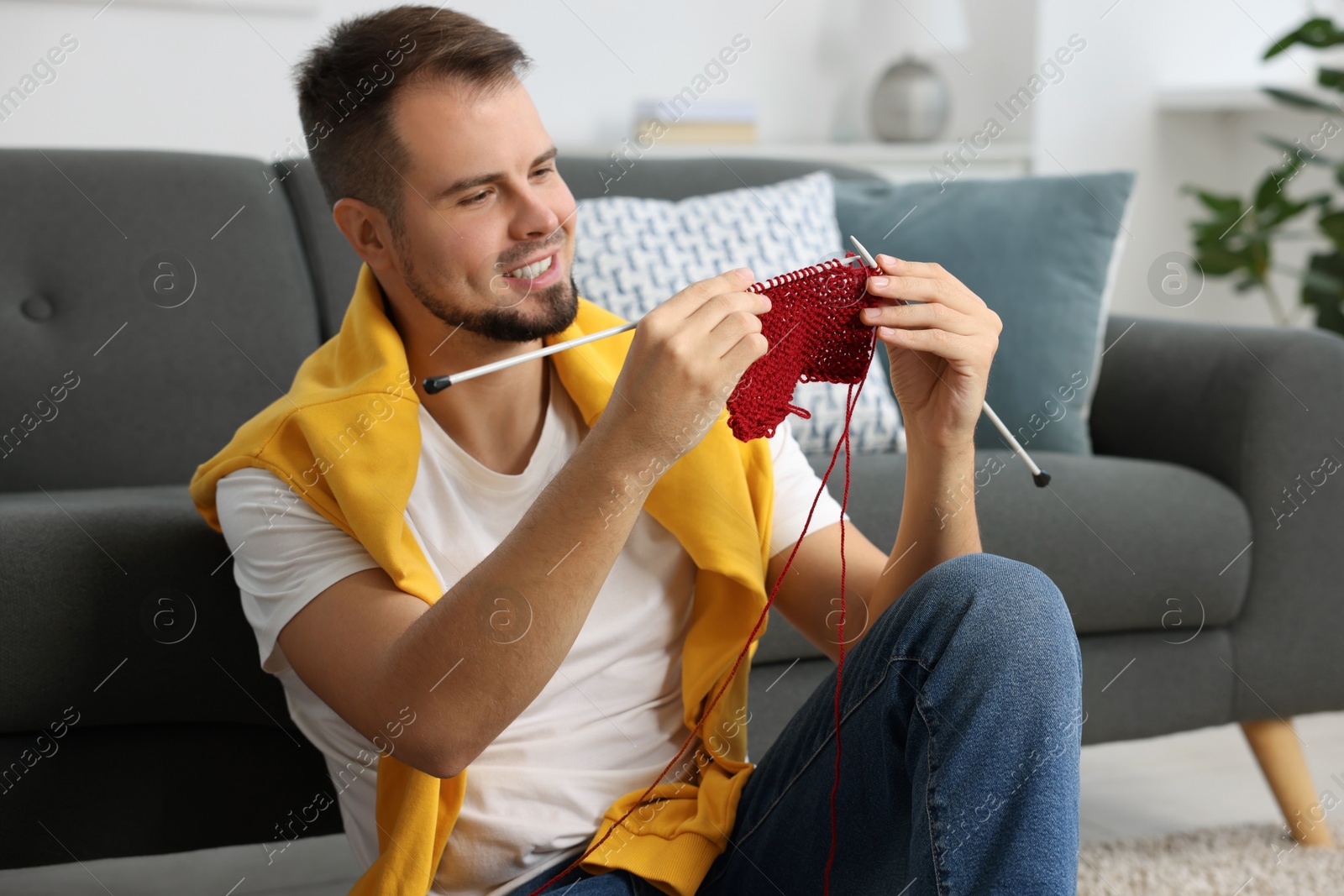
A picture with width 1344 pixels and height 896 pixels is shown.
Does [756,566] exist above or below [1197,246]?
above

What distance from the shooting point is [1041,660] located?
0.83m

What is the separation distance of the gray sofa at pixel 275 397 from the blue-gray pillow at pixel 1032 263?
0.11 metres

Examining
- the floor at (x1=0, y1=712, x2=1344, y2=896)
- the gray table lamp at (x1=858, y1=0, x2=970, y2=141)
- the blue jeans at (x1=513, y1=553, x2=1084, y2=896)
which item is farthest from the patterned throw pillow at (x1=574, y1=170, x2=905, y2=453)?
the gray table lamp at (x1=858, y1=0, x2=970, y2=141)

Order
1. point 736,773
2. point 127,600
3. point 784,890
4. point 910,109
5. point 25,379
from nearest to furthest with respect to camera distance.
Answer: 1. point 784,890
2. point 736,773
3. point 127,600
4. point 25,379
5. point 910,109

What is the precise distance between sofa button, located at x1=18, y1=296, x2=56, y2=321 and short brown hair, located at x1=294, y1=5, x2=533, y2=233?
0.74 meters

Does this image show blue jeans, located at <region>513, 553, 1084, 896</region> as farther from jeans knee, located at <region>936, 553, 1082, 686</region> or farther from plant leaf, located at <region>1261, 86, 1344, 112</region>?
plant leaf, located at <region>1261, 86, 1344, 112</region>

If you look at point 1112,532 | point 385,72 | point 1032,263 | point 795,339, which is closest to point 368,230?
point 385,72

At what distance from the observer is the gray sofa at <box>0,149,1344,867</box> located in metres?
1.36

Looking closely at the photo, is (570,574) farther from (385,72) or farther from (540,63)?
(540,63)

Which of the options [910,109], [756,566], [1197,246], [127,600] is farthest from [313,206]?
[1197,246]

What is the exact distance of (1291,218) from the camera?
2.84 metres

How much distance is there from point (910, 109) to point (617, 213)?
1345 millimetres

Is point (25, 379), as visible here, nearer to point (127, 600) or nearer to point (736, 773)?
point (127, 600)

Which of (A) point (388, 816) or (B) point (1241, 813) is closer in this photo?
(A) point (388, 816)
